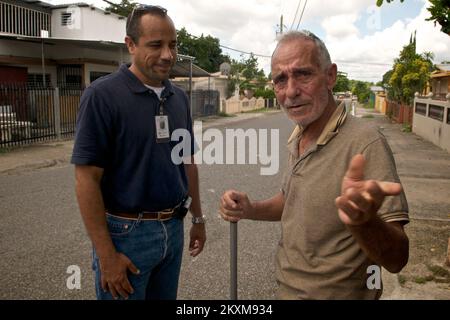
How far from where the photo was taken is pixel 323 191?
1.60 meters

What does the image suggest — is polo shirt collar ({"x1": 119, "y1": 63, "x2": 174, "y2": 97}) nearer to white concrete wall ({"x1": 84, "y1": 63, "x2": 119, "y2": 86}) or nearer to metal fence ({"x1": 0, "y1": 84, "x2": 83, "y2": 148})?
metal fence ({"x1": 0, "y1": 84, "x2": 83, "y2": 148})

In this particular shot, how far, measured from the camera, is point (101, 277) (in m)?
1.94

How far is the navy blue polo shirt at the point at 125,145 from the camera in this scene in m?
1.85

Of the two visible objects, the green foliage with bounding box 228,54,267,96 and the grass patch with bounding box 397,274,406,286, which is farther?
the green foliage with bounding box 228,54,267,96

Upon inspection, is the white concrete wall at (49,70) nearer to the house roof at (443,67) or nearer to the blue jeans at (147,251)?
the blue jeans at (147,251)

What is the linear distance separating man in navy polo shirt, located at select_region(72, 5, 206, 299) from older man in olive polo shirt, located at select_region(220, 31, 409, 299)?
59 centimetres

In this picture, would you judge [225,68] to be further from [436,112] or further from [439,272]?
[439,272]

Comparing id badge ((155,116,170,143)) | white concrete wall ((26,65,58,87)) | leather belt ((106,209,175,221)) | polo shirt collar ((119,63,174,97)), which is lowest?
leather belt ((106,209,175,221))

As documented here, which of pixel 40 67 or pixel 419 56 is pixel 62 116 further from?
pixel 419 56

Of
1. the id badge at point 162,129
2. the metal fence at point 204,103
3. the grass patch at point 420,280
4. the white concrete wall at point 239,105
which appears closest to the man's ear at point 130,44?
the id badge at point 162,129

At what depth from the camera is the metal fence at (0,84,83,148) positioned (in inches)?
469

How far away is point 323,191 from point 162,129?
859 millimetres

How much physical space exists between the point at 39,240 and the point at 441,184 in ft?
23.3

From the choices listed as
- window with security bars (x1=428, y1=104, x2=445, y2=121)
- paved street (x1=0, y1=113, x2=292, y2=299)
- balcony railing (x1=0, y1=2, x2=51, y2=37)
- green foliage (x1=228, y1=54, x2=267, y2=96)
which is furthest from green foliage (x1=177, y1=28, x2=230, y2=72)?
paved street (x1=0, y1=113, x2=292, y2=299)
